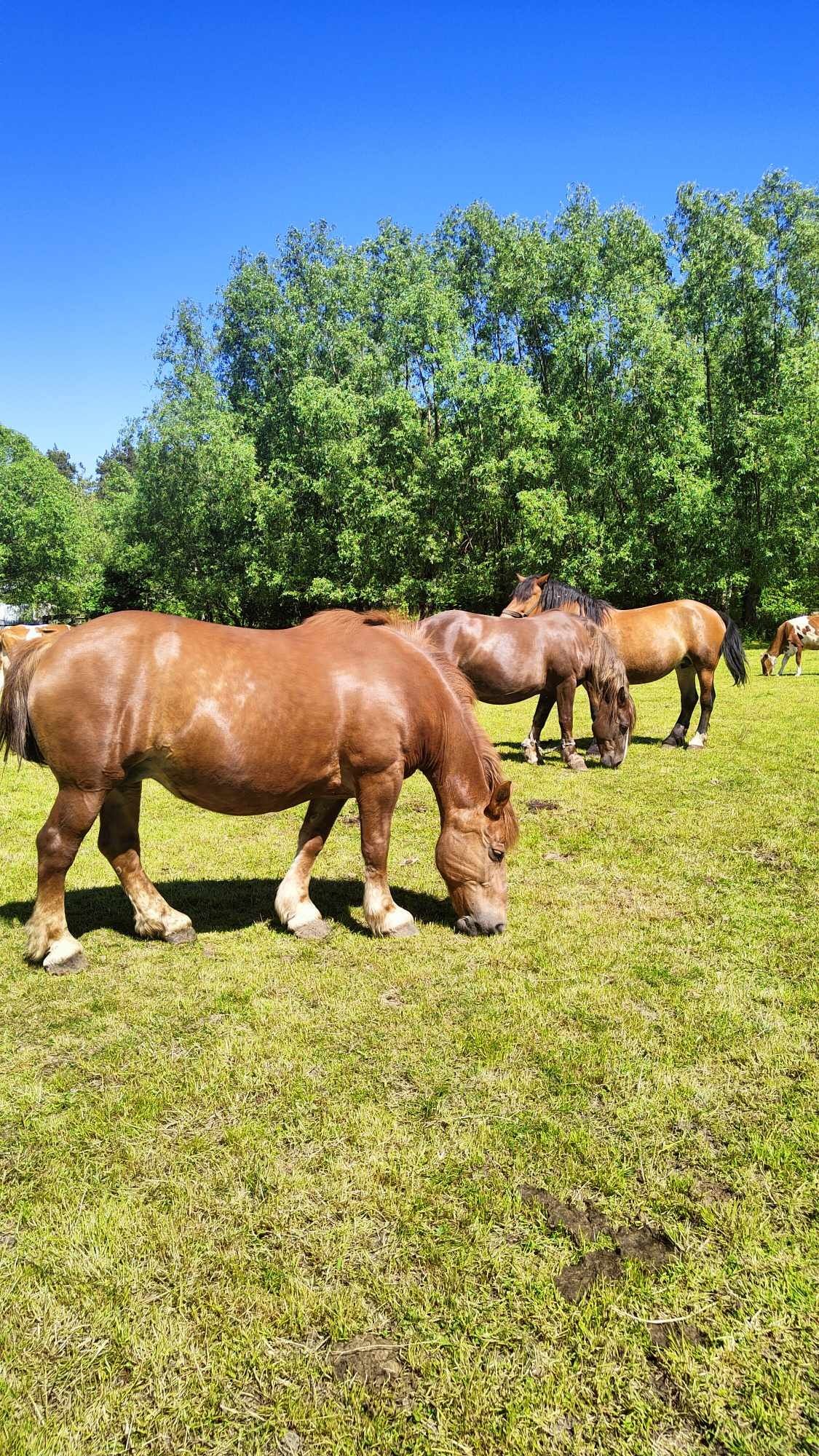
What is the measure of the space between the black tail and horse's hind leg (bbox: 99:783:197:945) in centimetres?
1028

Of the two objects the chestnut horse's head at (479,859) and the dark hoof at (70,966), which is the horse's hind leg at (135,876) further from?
the chestnut horse's head at (479,859)

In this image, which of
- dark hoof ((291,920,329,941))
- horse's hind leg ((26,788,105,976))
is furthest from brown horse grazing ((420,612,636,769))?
horse's hind leg ((26,788,105,976))

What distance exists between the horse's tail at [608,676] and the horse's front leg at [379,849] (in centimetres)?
602

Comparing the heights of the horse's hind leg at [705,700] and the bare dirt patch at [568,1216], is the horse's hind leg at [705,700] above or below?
above

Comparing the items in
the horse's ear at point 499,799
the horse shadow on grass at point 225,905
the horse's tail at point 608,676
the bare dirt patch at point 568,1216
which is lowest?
the horse shadow on grass at point 225,905

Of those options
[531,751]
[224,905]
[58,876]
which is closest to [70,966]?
[58,876]

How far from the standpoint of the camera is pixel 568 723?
10.8 meters

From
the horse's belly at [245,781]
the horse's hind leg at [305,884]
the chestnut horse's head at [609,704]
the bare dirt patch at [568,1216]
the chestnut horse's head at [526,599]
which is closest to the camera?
the bare dirt patch at [568,1216]

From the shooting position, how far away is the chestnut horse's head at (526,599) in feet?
42.0

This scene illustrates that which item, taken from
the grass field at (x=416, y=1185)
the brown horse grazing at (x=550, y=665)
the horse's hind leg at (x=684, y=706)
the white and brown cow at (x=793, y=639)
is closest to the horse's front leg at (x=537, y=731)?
the brown horse grazing at (x=550, y=665)

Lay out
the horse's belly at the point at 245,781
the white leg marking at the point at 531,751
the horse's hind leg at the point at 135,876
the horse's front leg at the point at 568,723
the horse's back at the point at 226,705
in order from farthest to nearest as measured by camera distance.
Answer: the white leg marking at the point at 531,751
the horse's front leg at the point at 568,723
the horse's hind leg at the point at 135,876
the horse's belly at the point at 245,781
the horse's back at the point at 226,705

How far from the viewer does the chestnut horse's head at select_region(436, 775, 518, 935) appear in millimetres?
5172

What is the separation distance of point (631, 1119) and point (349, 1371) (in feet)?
5.22

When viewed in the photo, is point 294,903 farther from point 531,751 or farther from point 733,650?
point 733,650
